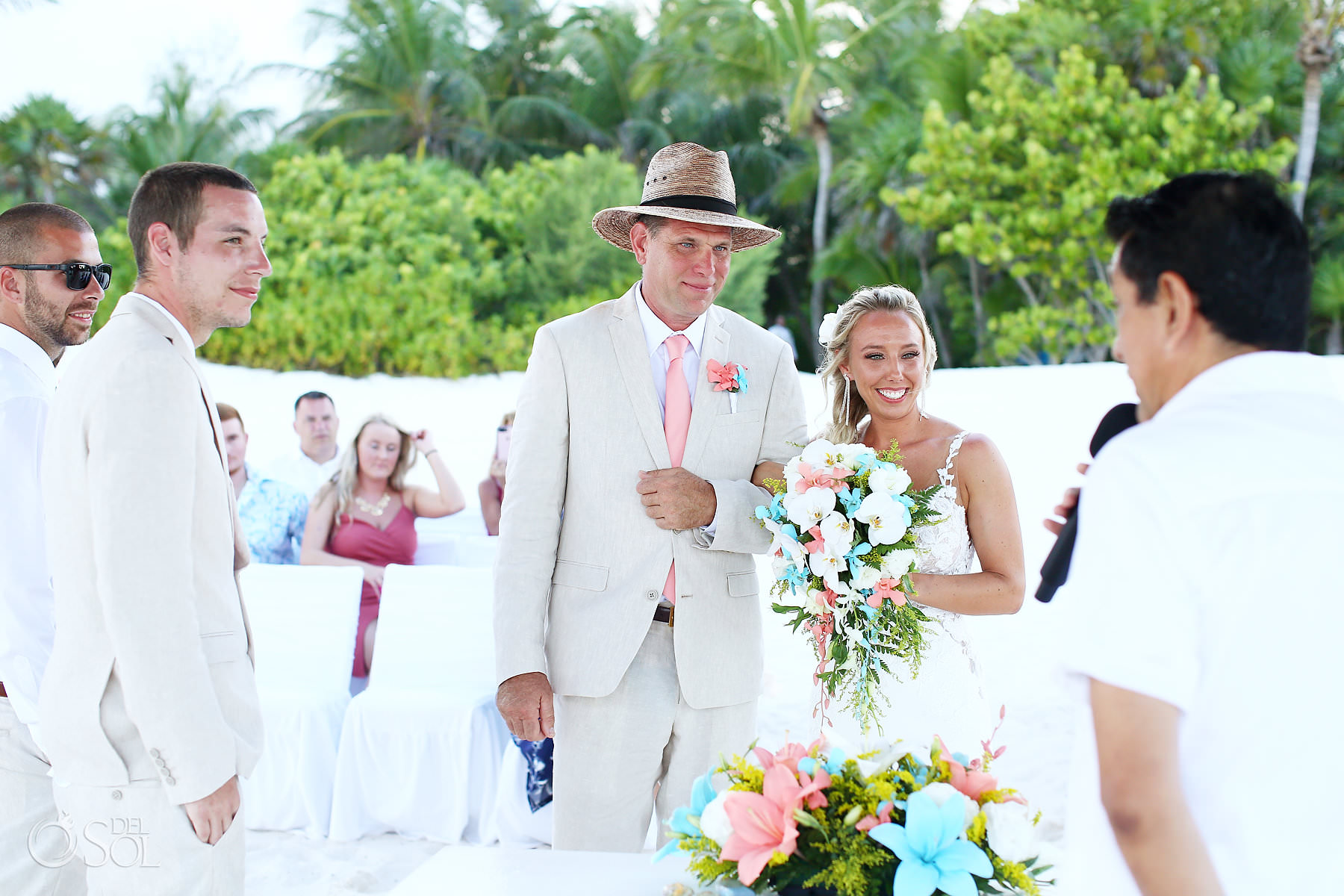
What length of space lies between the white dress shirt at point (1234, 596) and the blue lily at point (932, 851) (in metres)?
0.22

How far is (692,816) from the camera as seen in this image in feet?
5.47

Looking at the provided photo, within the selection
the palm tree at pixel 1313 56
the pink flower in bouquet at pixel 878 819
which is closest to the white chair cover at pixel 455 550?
the pink flower in bouquet at pixel 878 819

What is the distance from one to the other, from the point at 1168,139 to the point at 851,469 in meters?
12.8

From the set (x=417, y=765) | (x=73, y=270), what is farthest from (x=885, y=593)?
(x=417, y=765)

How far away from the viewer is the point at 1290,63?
14820mm

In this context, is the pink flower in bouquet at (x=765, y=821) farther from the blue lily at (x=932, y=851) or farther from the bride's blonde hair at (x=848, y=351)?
the bride's blonde hair at (x=848, y=351)

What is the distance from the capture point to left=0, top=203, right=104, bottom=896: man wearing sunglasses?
8.10 feet

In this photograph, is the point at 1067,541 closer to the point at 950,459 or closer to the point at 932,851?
the point at 932,851

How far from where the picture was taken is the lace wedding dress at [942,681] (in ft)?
10.0

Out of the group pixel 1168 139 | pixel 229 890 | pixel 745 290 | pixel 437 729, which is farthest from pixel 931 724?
pixel 745 290

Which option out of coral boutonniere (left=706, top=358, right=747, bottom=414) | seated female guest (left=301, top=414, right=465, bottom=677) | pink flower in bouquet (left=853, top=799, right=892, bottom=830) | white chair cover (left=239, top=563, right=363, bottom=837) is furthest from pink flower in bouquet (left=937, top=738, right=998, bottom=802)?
seated female guest (left=301, top=414, right=465, bottom=677)

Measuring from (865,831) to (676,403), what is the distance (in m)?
1.69

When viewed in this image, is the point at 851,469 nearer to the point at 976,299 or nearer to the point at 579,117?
the point at 976,299

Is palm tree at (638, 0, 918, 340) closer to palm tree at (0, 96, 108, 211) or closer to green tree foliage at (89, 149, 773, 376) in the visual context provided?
green tree foliage at (89, 149, 773, 376)
